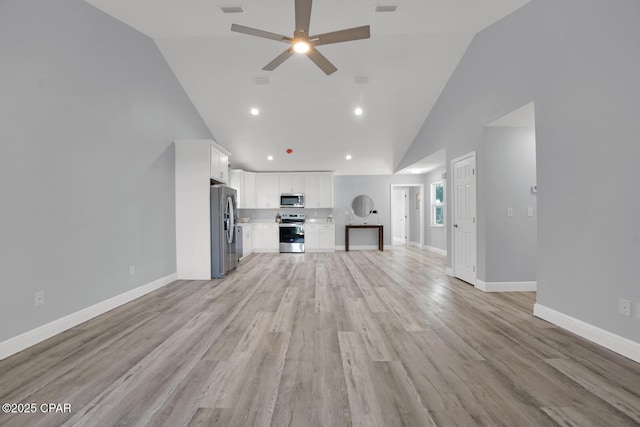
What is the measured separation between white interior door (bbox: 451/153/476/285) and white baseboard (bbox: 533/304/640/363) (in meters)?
1.27

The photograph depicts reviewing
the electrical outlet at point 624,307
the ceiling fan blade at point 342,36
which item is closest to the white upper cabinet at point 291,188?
the ceiling fan blade at point 342,36

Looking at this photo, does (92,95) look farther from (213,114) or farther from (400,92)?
(400,92)

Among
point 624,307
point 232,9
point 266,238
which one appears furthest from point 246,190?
point 624,307

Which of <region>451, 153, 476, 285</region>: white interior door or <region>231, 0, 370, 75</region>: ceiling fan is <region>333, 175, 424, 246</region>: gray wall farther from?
<region>231, 0, 370, 75</region>: ceiling fan

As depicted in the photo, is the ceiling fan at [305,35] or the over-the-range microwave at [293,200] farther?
the over-the-range microwave at [293,200]

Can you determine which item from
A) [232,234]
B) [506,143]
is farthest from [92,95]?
[506,143]

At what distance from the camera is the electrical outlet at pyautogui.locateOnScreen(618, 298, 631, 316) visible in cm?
211

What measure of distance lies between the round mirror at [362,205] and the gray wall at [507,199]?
474 cm

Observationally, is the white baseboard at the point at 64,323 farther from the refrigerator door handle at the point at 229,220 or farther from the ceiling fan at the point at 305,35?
the ceiling fan at the point at 305,35

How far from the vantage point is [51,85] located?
250 cm

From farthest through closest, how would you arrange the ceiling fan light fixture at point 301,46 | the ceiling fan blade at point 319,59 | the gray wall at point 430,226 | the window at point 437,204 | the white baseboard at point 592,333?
the window at point 437,204
the gray wall at point 430,226
the ceiling fan blade at point 319,59
the ceiling fan light fixture at point 301,46
the white baseboard at point 592,333

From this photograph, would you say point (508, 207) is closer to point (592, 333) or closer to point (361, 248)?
point (592, 333)

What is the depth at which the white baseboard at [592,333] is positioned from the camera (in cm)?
207

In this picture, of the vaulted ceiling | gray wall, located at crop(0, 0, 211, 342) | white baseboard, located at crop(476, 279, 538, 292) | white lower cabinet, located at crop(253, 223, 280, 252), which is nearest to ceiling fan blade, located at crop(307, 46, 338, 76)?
the vaulted ceiling
